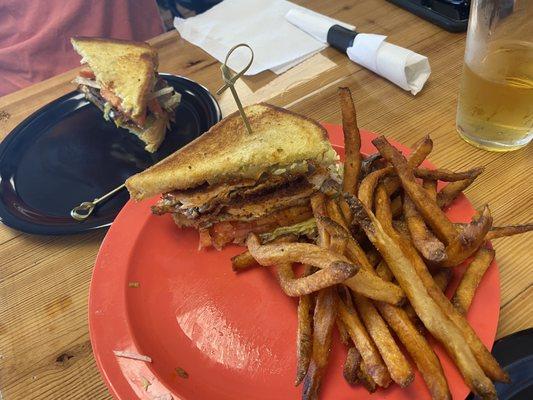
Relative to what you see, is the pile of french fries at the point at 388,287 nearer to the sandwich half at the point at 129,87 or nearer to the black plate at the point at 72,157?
the black plate at the point at 72,157

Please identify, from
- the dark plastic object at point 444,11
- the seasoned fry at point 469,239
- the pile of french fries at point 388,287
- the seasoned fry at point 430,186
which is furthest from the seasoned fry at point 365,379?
the dark plastic object at point 444,11

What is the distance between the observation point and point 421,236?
112 cm

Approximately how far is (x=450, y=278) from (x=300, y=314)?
412mm

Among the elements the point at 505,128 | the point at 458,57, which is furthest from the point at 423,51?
the point at 505,128

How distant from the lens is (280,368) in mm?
1174

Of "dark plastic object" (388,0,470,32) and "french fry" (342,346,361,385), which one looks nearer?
"french fry" (342,346,361,385)

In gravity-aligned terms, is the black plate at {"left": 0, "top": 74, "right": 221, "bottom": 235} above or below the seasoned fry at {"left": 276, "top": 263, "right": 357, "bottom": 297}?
below

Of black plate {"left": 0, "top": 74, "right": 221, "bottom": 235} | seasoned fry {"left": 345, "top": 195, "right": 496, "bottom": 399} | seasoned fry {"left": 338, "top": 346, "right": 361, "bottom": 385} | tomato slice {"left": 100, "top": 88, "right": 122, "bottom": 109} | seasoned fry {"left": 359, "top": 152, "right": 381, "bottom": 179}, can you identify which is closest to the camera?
seasoned fry {"left": 345, "top": 195, "right": 496, "bottom": 399}

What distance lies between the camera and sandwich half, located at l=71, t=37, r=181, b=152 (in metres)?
2.08

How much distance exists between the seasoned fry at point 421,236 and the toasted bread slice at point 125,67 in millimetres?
1329

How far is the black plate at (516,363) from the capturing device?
0.99 metres

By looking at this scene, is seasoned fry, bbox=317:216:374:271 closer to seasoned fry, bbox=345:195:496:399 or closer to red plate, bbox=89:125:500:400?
seasoned fry, bbox=345:195:496:399

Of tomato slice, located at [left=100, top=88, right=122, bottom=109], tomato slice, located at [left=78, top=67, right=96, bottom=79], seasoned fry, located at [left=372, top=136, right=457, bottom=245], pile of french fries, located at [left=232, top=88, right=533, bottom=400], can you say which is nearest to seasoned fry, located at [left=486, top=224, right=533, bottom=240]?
pile of french fries, located at [left=232, top=88, right=533, bottom=400]

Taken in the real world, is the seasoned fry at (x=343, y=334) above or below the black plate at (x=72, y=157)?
above
